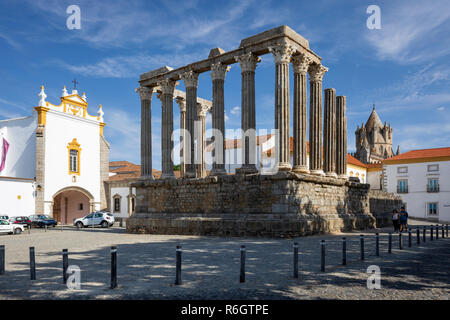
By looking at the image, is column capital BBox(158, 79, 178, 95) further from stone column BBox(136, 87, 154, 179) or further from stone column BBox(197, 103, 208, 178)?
stone column BBox(197, 103, 208, 178)

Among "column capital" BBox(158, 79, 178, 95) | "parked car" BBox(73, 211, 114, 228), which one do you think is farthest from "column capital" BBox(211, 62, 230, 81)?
"parked car" BBox(73, 211, 114, 228)

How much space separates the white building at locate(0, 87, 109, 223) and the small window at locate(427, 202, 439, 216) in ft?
106

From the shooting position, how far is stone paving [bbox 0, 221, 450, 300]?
635 cm

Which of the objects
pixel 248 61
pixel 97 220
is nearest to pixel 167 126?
pixel 248 61

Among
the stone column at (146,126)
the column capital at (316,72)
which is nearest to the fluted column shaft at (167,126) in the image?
the stone column at (146,126)

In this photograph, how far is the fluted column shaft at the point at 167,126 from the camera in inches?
888

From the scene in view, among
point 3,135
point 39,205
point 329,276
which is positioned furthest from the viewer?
point 3,135

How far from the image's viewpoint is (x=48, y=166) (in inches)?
1283

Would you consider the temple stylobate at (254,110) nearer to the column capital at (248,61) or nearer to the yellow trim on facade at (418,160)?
the column capital at (248,61)

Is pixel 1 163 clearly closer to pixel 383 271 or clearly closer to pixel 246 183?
pixel 246 183

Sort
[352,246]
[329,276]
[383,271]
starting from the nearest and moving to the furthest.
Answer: [329,276], [383,271], [352,246]

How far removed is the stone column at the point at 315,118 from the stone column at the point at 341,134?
277 cm
